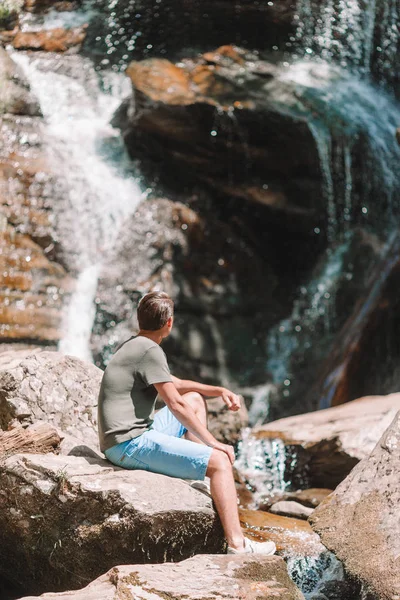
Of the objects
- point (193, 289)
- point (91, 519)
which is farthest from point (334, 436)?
point (193, 289)

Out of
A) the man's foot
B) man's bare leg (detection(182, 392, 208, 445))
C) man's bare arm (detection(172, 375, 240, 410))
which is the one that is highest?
man's bare arm (detection(172, 375, 240, 410))

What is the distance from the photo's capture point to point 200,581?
136 inches

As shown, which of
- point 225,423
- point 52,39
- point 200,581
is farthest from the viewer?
point 52,39

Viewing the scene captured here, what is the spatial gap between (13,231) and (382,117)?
22.8 ft

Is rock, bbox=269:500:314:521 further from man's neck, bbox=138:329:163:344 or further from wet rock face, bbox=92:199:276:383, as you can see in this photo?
wet rock face, bbox=92:199:276:383

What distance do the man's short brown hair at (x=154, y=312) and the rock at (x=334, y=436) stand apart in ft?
10.1

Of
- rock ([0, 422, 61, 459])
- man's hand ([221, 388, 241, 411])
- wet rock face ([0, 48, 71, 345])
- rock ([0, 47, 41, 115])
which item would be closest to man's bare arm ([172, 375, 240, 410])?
man's hand ([221, 388, 241, 411])

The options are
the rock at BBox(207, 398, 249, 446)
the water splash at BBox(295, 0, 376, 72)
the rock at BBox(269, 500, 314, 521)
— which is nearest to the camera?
the rock at BBox(269, 500, 314, 521)

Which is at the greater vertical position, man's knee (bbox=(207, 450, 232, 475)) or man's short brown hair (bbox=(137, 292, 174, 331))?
man's short brown hair (bbox=(137, 292, 174, 331))

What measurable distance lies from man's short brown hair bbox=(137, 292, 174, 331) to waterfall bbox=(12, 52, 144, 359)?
20.8ft

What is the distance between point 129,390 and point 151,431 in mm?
284

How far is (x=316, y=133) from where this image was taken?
40.8ft

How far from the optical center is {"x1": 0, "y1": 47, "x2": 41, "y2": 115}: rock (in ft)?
40.3

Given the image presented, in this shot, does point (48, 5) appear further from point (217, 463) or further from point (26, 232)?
point (217, 463)
